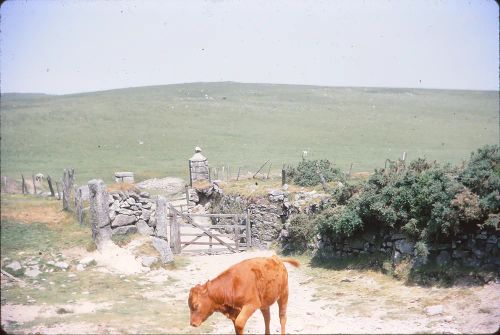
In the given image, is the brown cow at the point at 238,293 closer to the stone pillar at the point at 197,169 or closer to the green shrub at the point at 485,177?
the green shrub at the point at 485,177

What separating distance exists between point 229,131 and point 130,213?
4914cm

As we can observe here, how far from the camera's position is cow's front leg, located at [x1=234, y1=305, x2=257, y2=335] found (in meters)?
8.33

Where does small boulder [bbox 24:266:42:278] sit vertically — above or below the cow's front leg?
below

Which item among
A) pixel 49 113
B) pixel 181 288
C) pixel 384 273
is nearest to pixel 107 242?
pixel 181 288

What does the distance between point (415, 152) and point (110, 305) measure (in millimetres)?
47111

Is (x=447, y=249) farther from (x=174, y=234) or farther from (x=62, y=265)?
(x=62, y=265)

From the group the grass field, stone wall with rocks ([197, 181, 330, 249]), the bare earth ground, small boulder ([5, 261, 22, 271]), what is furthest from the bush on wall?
the grass field

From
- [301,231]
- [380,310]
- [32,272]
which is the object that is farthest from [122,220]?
[380,310]

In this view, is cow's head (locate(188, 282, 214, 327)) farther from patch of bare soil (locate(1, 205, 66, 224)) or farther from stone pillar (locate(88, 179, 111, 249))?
patch of bare soil (locate(1, 205, 66, 224))

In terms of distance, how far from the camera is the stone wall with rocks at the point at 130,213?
17.9 metres

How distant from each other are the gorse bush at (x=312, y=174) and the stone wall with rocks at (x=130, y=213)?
27.6ft

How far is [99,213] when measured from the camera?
56.5 ft

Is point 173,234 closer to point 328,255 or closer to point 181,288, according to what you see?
point 181,288

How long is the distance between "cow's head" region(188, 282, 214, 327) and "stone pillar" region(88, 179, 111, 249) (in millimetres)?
9451
